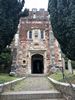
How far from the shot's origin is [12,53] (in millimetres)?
26844

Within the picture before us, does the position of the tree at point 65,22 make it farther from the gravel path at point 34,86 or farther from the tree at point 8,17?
the gravel path at point 34,86

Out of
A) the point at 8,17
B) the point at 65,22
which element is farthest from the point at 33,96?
the point at 8,17

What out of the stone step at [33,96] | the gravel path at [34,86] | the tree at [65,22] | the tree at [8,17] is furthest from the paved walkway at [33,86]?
the tree at [8,17]

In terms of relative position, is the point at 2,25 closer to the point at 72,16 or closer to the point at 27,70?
the point at 72,16

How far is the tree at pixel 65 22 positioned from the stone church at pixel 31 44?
16723 millimetres

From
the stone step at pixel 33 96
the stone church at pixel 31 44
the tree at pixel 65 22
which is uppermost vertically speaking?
the tree at pixel 65 22

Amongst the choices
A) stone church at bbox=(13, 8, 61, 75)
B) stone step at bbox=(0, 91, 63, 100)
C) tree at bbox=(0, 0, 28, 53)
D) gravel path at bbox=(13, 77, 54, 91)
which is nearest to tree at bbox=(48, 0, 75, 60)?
tree at bbox=(0, 0, 28, 53)

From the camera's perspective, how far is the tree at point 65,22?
898 centimetres

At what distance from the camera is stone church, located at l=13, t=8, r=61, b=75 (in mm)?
26562

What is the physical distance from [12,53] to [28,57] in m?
2.18

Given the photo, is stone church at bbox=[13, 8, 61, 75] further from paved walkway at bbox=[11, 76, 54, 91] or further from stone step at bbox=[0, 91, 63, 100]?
stone step at bbox=[0, 91, 63, 100]

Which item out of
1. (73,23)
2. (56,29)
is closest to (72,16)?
(73,23)

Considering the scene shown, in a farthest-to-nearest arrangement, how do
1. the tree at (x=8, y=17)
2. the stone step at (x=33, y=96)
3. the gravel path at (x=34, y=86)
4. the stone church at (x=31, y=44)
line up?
the stone church at (x=31, y=44) < the gravel path at (x=34, y=86) < the tree at (x=8, y=17) < the stone step at (x=33, y=96)

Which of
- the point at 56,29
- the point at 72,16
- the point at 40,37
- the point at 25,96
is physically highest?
the point at 72,16
